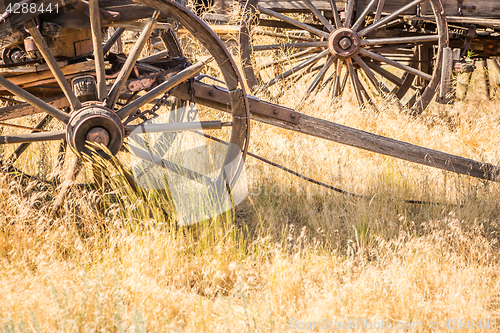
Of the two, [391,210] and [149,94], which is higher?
[149,94]

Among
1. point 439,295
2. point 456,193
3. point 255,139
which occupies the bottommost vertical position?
A: point 439,295

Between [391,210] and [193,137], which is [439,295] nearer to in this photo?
[391,210]

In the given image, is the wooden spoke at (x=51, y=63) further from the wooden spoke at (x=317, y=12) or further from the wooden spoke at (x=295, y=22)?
the wooden spoke at (x=317, y=12)

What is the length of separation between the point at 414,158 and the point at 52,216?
2.30m

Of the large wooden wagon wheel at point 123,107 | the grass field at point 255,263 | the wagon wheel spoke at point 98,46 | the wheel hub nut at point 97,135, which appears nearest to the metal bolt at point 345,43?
the grass field at point 255,263

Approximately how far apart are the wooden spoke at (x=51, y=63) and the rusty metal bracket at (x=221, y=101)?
1.86 feet

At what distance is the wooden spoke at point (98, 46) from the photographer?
1.87m

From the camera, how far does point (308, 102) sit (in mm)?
4270

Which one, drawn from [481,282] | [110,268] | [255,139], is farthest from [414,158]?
[110,268]

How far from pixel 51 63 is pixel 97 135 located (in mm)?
400

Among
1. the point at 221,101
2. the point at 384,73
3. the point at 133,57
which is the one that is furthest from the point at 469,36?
the point at 133,57

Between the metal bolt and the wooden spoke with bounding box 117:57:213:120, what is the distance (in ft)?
8.24

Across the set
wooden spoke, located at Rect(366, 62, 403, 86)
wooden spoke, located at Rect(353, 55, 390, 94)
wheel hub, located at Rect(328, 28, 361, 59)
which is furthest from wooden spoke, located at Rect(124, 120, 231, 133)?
wooden spoke, located at Rect(366, 62, 403, 86)

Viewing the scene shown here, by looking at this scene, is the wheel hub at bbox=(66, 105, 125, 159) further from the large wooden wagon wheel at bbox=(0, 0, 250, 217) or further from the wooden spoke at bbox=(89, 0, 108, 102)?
the wooden spoke at bbox=(89, 0, 108, 102)
